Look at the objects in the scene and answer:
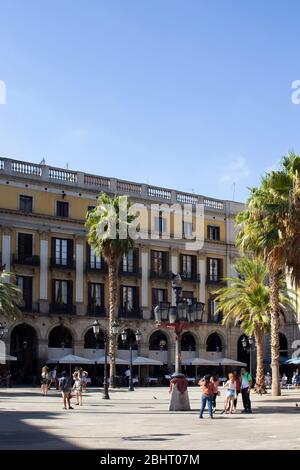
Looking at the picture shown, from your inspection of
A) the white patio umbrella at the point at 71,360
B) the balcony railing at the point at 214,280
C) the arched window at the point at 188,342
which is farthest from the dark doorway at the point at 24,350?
the balcony railing at the point at 214,280

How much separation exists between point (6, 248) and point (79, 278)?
21.6 feet

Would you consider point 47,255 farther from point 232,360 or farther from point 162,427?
point 162,427

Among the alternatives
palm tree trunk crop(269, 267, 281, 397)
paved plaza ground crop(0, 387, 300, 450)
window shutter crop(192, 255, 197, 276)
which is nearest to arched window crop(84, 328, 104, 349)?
window shutter crop(192, 255, 197, 276)

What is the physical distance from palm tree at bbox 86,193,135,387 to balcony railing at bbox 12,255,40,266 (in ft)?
32.7

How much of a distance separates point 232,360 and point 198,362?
199 inches

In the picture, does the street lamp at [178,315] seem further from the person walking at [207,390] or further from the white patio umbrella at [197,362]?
the white patio umbrella at [197,362]

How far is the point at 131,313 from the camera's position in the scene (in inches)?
2440

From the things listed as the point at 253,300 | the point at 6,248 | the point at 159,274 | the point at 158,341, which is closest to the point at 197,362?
the point at 158,341

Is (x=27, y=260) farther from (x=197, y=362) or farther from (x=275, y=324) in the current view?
(x=275, y=324)

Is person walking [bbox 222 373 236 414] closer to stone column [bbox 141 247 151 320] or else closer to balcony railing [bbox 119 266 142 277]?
balcony railing [bbox 119 266 142 277]

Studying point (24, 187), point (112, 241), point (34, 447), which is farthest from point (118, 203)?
point (34, 447)
